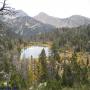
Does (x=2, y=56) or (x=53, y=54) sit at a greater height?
(x=2, y=56)

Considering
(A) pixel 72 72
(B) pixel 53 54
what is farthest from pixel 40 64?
(B) pixel 53 54

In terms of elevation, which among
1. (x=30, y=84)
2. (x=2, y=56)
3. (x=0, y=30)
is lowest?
(x=30, y=84)

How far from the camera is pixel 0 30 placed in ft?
35.2

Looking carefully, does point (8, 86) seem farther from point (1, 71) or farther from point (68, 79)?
point (1, 71)

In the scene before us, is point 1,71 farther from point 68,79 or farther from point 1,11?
point 68,79

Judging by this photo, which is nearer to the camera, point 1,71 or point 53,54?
point 1,71

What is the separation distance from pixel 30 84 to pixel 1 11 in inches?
4648

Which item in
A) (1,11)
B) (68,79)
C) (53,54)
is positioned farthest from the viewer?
(53,54)

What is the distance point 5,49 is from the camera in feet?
36.2

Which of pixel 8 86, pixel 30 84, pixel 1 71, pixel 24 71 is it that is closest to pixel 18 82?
pixel 8 86

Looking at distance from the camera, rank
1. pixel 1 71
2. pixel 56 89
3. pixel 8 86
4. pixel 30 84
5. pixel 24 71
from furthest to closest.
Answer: pixel 24 71 → pixel 30 84 → pixel 8 86 → pixel 56 89 → pixel 1 71

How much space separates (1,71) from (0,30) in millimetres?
2186

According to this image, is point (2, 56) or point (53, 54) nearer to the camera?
point (2, 56)

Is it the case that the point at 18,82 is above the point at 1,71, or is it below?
below
